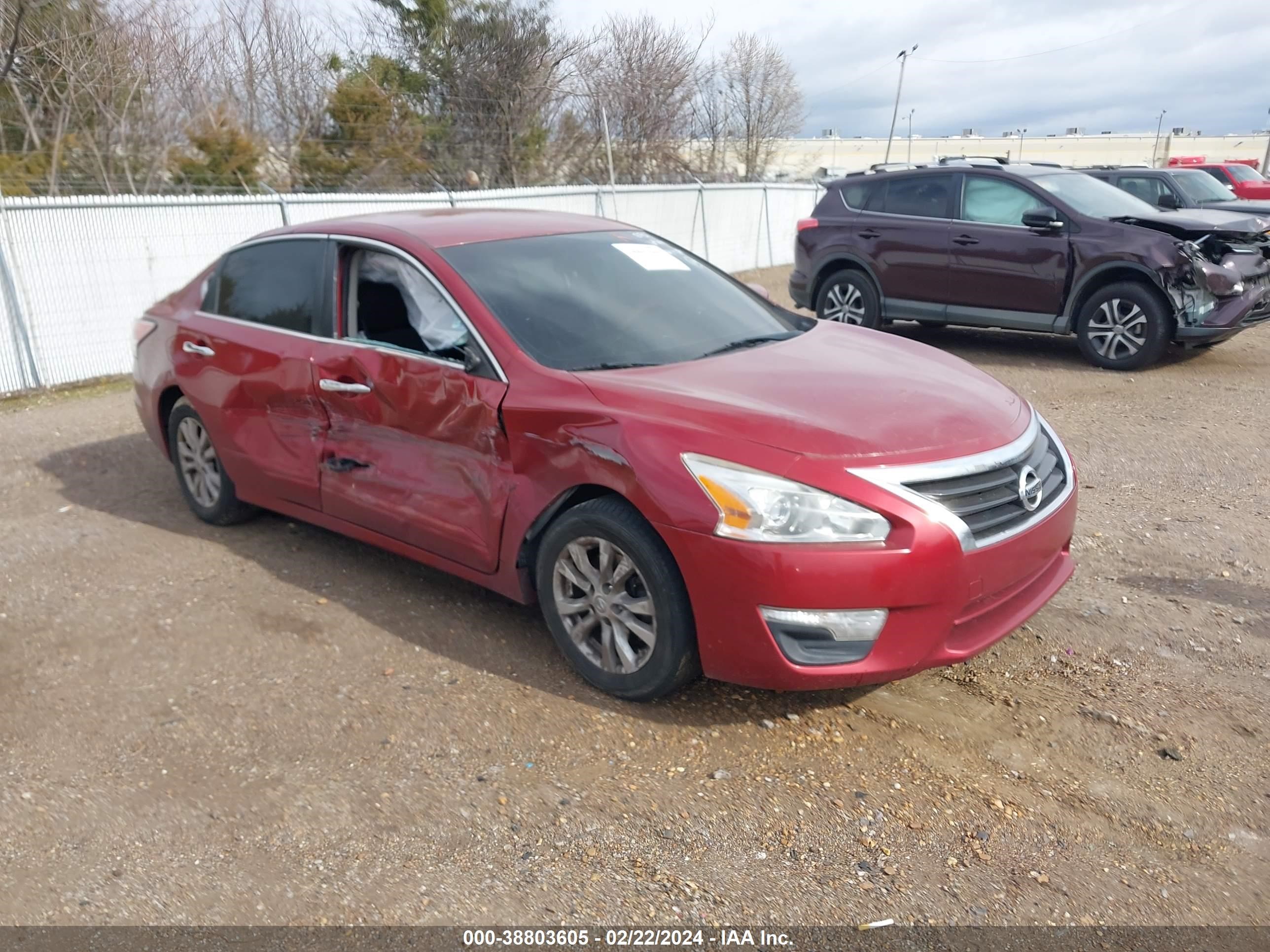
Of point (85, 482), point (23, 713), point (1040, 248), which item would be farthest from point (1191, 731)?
point (1040, 248)

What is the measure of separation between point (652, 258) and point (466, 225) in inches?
33.4

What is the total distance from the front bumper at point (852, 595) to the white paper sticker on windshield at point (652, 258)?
186 cm

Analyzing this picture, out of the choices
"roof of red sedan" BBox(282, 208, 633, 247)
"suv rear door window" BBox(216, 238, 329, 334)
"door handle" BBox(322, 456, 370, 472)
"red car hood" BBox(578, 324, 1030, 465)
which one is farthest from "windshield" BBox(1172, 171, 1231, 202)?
"door handle" BBox(322, 456, 370, 472)

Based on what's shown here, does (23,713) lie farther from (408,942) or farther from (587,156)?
(587,156)

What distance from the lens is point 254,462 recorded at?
5.24 metres

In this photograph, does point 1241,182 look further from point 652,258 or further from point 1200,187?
point 652,258

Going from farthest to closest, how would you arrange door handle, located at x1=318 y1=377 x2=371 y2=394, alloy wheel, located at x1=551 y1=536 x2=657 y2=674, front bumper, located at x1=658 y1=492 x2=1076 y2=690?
1. door handle, located at x1=318 y1=377 x2=371 y2=394
2. alloy wheel, located at x1=551 y1=536 x2=657 y2=674
3. front bumper, located at x1=658 y1=492 x2=1076 y2=690

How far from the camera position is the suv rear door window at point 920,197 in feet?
33.7

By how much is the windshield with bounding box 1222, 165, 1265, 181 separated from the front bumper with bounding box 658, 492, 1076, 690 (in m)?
23.7

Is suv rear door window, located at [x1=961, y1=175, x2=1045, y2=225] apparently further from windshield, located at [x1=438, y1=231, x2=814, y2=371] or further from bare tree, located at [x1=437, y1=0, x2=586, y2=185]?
bare tree, located at [x1=437, y1=0, x2=586, y2=185]

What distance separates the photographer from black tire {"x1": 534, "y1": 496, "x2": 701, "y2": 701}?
3494mm

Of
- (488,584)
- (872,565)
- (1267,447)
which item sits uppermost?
(872,565)

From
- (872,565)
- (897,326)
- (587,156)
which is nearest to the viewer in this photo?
(872,565)

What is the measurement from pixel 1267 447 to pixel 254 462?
240 inches
